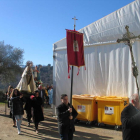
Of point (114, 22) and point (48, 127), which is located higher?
point (114, 22)

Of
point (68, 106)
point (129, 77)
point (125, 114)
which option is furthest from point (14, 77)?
point (125, 114)

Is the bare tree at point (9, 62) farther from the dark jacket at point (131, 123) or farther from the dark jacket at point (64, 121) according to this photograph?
the dark jacket at point (131, 123)

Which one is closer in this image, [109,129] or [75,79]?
[109,129]

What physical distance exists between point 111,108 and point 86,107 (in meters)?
1.28

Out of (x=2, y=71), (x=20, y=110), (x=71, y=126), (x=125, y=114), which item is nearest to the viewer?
(x=125, y=114)

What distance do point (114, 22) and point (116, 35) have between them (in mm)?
664

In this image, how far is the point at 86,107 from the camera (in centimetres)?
901

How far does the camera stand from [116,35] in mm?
8992

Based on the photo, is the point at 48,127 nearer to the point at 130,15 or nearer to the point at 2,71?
the point at 130,15

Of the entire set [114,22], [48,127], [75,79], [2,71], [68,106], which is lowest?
[48,127]

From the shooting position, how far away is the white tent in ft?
28.1

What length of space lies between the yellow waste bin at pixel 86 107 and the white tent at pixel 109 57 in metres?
0.76

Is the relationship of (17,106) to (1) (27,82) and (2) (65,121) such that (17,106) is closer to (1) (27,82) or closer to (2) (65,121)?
(1) (27,82)

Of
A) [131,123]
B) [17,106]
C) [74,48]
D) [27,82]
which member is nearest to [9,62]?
[27,82]
